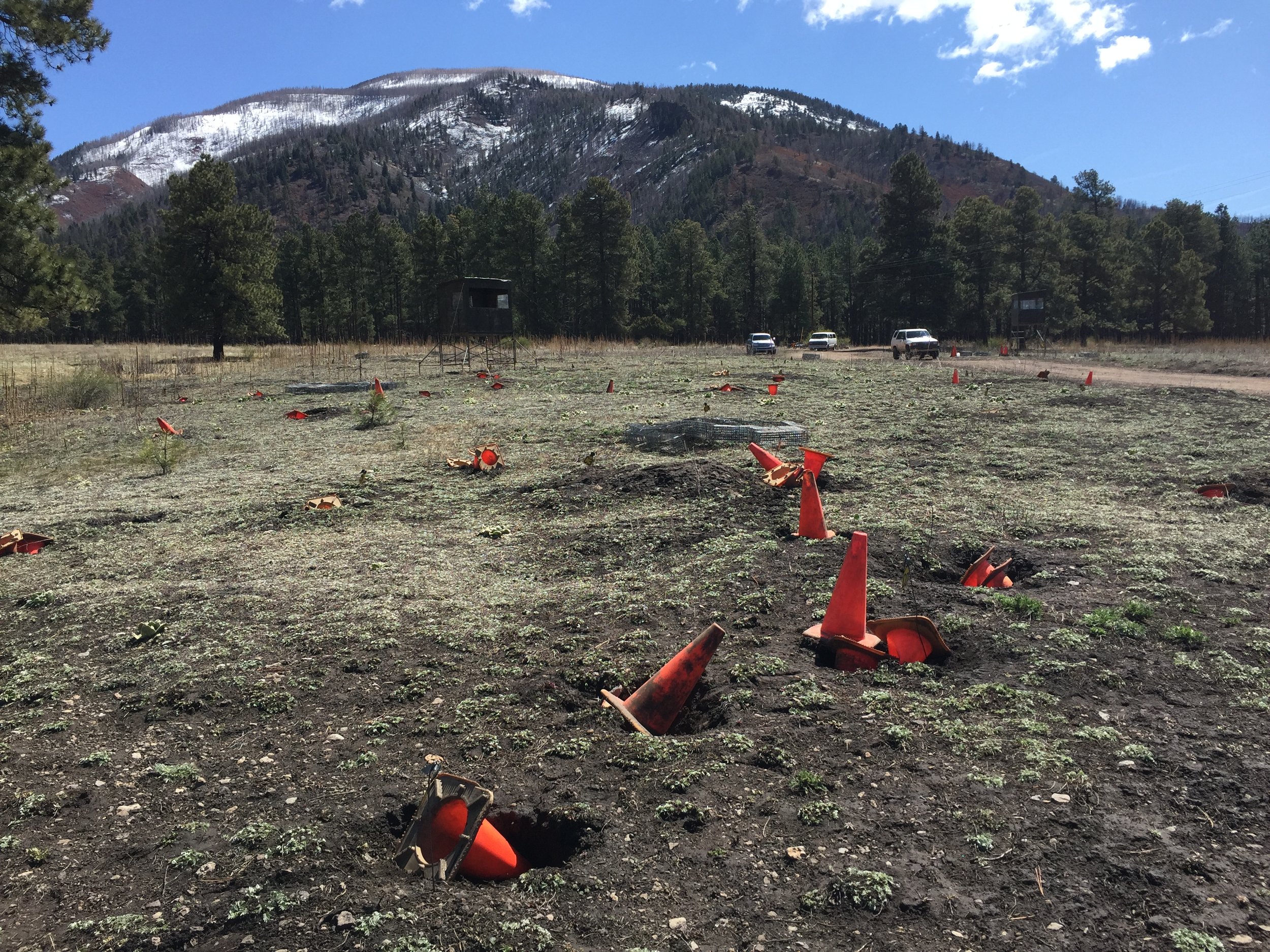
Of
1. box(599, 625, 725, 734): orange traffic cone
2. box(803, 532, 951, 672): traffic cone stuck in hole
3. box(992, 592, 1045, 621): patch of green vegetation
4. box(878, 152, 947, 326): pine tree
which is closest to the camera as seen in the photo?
box(599, 625, 725, 734): orange traffic cone

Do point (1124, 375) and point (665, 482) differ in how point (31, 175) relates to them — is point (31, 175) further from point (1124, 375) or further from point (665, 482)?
point (1124, 375)

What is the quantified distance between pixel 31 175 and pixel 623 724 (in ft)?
63.1

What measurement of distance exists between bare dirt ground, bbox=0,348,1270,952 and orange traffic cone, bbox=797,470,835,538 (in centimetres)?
14

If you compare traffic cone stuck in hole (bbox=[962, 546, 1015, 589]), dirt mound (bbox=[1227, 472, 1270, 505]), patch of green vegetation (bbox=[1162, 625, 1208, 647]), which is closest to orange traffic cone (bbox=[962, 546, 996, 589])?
traffic cone stuck in hole (bbox=[962, 546, 1015, 589])

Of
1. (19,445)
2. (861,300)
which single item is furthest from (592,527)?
(861,300)

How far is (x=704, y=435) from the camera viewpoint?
35.7 ft

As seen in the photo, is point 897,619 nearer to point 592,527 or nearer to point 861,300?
point 592,527

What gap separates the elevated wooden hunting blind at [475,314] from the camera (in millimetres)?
31094

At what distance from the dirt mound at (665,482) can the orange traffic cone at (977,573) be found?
234 cm

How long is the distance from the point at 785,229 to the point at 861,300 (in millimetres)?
95274

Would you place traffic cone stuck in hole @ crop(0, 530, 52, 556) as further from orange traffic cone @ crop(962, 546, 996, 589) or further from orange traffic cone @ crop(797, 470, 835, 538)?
orange traffic cone @ crop(962, 546, 996, 589)

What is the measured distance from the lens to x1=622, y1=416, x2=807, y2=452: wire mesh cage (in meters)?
10.7

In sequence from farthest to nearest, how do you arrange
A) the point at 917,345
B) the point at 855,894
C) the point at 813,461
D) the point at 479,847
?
the point at 917,345 < the point at 813,461 < the point at 479,847 < the point at 855,894

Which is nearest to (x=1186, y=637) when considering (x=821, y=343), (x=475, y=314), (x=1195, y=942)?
(x=1195, y=942)
